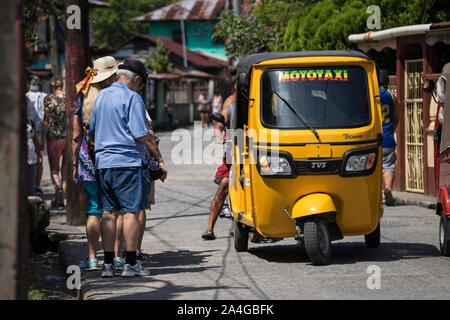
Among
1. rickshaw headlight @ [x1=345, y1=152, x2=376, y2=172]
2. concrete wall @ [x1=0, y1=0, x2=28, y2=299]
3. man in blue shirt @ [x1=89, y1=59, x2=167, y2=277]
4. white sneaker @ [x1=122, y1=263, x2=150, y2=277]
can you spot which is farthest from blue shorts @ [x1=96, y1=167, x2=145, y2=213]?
concrete wall @ [x1=0, y1=0, x2=28, y2=299]

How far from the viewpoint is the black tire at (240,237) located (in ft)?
32.6

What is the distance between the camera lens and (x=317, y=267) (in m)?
8.73

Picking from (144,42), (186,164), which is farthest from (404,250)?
(144,42)

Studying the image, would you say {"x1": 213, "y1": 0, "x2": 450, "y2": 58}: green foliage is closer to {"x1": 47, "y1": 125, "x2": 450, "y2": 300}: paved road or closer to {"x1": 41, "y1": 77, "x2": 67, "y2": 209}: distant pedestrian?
{"x1": 47, "y1": 125, "x2": 450, "y2": 300}: paved road

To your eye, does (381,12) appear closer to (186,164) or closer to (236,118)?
(186,164)

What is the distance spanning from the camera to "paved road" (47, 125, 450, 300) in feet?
24.2

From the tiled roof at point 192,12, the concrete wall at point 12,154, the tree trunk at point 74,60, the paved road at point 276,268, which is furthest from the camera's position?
the tiled roof at point 192,12

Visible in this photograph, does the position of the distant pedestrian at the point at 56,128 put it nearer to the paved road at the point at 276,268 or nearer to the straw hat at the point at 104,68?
the paved road at the point at 276,268

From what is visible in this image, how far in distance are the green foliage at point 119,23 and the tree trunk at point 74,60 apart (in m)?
73.1

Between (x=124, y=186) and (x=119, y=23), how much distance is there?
80.1 meters

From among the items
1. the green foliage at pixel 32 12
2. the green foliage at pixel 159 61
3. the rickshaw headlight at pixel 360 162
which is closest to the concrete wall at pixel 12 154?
the rickshaw headlight at pixel 360 162

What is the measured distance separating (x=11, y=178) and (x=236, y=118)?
544cm

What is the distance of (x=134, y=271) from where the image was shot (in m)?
8.21
